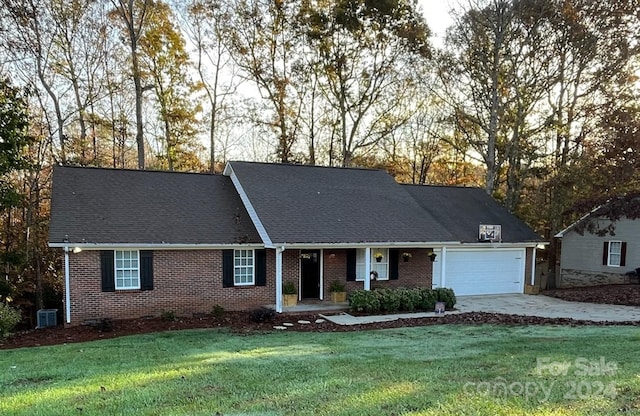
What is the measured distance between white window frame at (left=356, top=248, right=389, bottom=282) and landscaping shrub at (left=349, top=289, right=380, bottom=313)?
1.75m

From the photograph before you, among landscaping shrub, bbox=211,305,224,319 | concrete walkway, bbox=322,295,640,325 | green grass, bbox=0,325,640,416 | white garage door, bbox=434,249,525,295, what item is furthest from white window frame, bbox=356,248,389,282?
green grass, bbox=0,325,640,416

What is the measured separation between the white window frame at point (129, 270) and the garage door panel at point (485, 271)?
438 inches

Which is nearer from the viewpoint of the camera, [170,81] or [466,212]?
[466,212]

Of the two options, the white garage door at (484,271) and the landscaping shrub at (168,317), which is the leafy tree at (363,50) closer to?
the white garage door at (484,271)

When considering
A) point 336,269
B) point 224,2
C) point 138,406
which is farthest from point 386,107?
point 138,406

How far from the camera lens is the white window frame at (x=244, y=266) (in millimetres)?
13797

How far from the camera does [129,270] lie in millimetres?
12578

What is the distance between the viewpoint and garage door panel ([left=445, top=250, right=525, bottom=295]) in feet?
56.9

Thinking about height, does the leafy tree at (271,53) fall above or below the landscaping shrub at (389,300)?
above

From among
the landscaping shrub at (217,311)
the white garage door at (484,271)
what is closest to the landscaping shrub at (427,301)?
the white garage door at (484,271)

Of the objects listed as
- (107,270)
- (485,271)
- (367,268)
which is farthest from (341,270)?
(107,270)

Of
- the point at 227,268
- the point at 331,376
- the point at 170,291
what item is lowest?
the point at 170,291

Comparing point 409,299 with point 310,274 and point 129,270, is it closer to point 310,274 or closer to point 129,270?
point 310,274

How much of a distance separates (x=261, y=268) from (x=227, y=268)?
1097 millimetres
